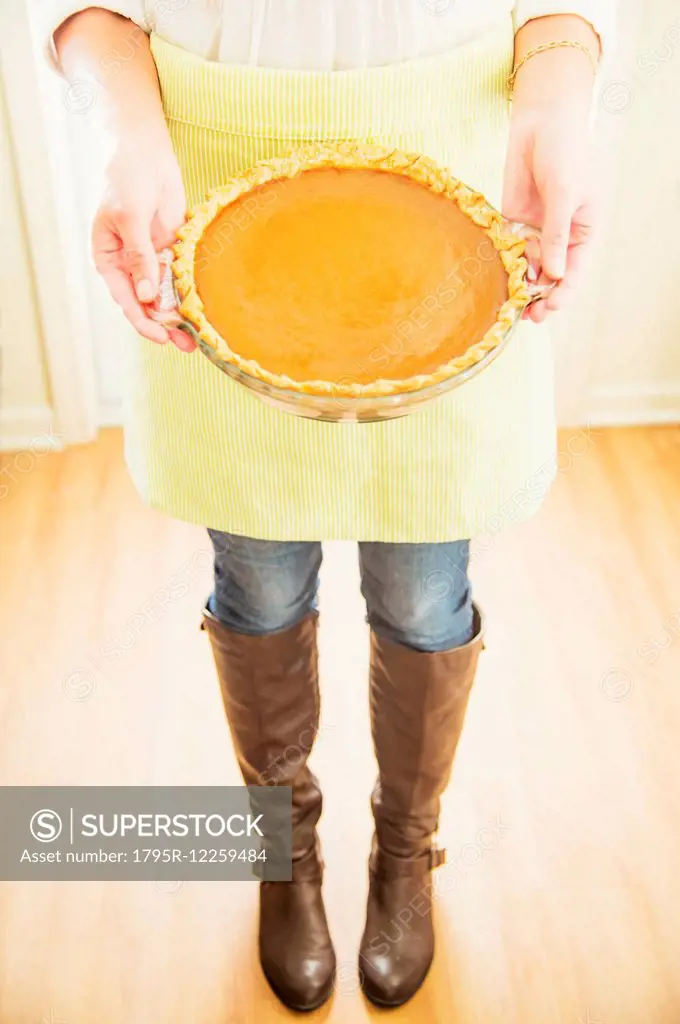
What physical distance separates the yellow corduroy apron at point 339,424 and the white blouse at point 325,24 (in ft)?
0.07

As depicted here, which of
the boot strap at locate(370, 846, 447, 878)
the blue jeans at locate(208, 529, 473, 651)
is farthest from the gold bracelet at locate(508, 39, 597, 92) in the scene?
the boot strap at locate(370, 846, 447, 878)

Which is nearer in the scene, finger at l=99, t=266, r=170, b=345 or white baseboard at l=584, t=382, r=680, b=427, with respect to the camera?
finger at l=99, t=266, r=170, b=345

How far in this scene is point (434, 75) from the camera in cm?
81

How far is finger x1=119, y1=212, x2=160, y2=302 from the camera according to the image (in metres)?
0.76

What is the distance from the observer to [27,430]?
1.91 m

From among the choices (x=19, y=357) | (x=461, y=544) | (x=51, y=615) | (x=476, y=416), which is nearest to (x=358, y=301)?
(x=476, y=416)

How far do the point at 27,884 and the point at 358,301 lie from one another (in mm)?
880

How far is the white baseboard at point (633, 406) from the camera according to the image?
197 centimetres

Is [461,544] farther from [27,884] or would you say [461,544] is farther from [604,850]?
[27,884]

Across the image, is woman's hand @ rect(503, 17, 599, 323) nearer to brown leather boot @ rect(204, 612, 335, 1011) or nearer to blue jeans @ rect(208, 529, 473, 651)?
blue jeans @ rect(208, 529, 473, 651)

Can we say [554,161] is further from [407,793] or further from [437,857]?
[437,857]

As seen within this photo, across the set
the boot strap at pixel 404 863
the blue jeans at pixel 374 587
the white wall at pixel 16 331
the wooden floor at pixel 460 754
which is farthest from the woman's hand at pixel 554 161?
the white wall at pixel 16 331

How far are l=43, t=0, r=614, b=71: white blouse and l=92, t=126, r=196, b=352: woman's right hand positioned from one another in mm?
112

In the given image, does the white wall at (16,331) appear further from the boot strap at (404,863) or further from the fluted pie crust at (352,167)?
the boot strap at (404,863)
